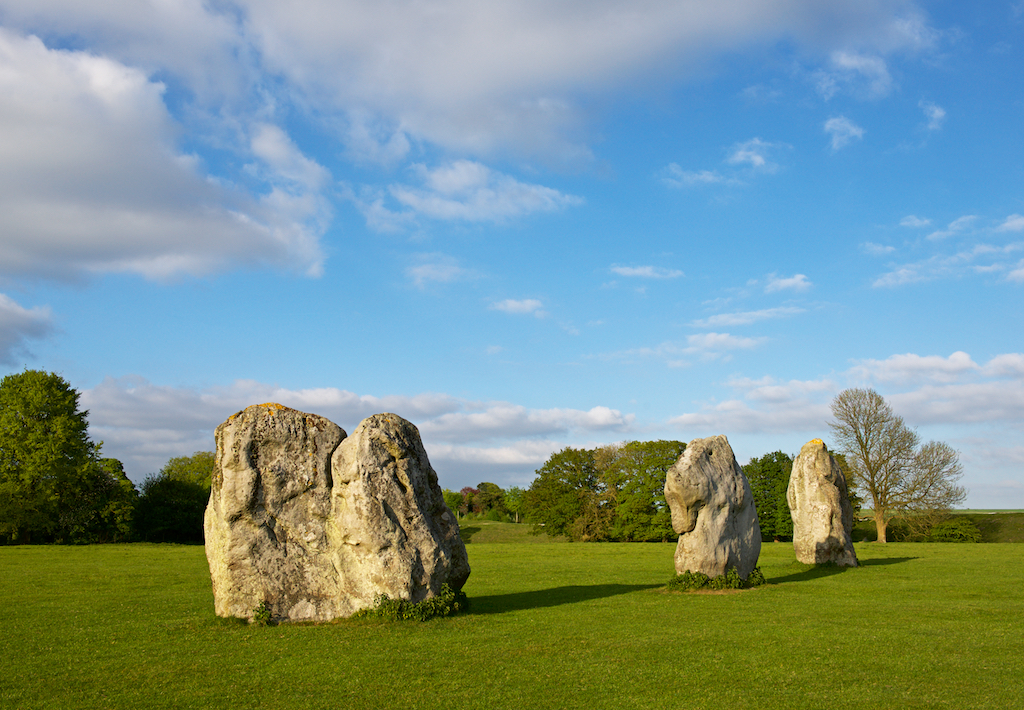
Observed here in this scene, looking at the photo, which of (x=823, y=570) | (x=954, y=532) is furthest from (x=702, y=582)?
(x=954, y=532)

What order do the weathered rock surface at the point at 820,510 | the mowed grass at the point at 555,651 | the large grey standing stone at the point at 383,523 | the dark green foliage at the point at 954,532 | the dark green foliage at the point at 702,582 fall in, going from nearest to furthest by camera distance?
the mowed grass at the point at 555,651
the large grey standing stone at the point at 383,523
the dark green foliage at the point at 702,582
the weathered rock surface at the point at 820,510
the dark green foliage at the point at 954,532

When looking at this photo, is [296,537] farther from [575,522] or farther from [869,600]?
[575,522]

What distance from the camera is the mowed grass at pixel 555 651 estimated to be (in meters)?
10.2

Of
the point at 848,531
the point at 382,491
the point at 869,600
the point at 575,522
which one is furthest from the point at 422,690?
the point at 575,522

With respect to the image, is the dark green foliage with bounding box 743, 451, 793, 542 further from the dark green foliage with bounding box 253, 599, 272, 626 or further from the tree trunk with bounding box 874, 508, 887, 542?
the dark green foliage with bounding box 253, 599, 272, 626

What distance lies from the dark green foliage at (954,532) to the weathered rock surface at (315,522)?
176 feet

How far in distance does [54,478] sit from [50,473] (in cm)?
51

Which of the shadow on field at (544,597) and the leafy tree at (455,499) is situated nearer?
the shadow on field at (544,597)

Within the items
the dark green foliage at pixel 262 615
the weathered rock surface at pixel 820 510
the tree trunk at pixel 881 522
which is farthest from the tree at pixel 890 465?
the dark green foliage at pixel 262 615

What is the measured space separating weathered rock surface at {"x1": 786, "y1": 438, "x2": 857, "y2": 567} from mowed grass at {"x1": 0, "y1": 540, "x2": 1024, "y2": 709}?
20.0 feet

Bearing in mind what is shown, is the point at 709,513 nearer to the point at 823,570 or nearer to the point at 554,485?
the point at 823,570

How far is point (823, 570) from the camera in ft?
90.6

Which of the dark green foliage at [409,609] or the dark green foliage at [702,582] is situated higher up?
the dark green foliage at [409,609]

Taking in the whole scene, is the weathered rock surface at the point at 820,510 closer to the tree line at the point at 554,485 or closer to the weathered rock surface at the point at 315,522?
the weathered rock surface at the point at 315,522
